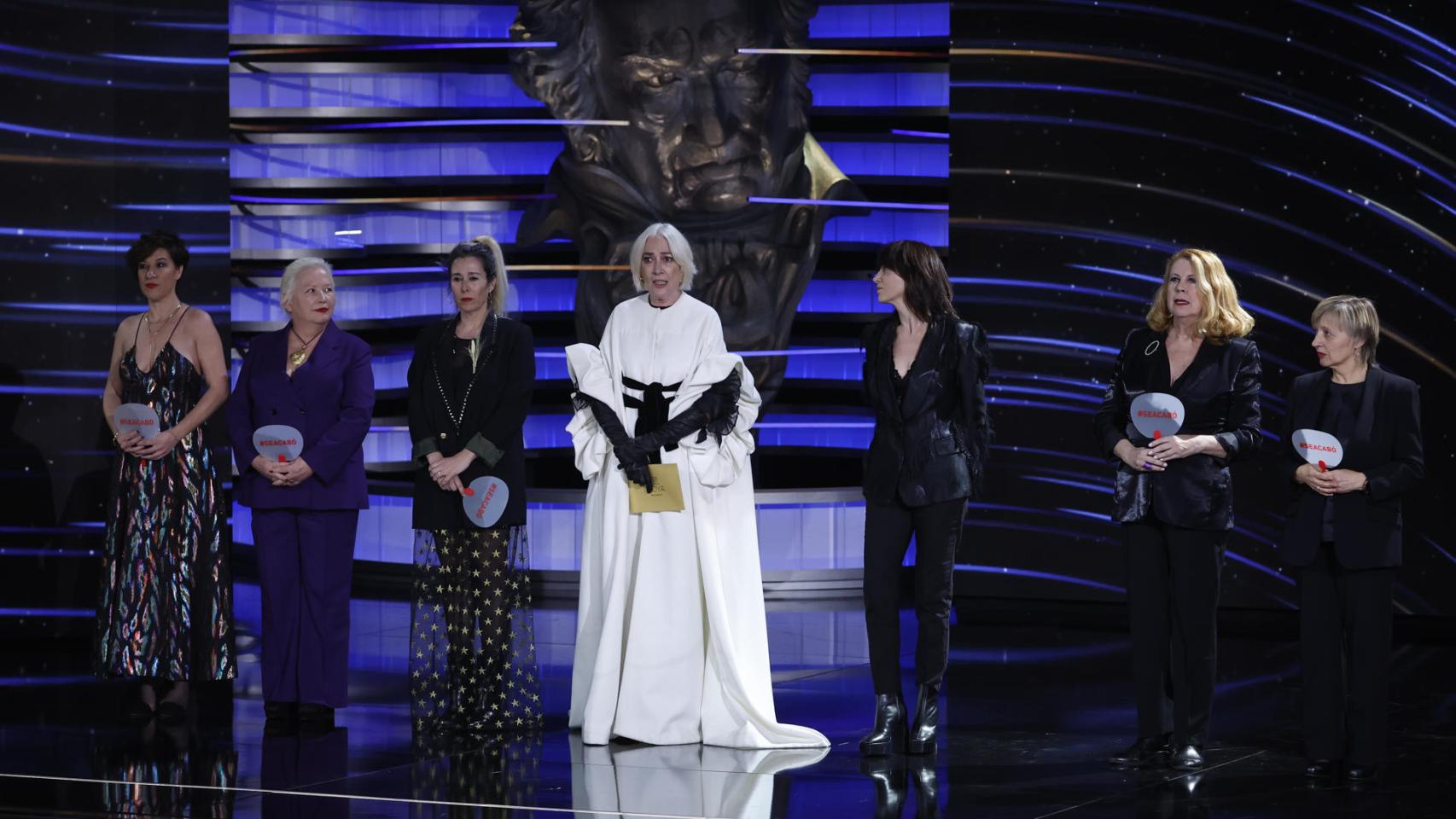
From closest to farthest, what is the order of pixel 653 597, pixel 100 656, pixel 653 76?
pixel 653 597, pixel 100 656, pixel 653 76

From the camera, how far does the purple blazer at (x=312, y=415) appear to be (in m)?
5.39

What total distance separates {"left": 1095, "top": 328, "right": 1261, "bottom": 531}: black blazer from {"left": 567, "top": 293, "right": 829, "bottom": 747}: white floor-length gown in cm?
124

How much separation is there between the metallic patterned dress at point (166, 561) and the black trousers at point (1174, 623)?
10.4ft

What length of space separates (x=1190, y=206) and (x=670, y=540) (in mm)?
3969

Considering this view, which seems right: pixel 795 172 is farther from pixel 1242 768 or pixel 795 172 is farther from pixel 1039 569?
pixel 1242 768

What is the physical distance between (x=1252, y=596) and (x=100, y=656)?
17.6 ft

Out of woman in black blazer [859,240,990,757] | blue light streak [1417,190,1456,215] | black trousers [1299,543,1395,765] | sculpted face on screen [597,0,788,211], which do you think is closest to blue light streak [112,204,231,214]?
sculpted face on screen [597,0,788,211]

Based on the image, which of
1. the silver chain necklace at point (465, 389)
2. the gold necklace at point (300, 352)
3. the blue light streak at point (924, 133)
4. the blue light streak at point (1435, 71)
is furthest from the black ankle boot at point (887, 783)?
the blue light streak at point (1435, 71)

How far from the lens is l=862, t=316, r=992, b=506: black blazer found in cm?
479

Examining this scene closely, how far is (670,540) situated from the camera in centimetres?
513

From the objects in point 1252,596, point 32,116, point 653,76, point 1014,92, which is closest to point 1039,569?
point 1252,596

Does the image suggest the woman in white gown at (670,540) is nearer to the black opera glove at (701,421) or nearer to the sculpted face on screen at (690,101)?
the black opera glove at (701,421)

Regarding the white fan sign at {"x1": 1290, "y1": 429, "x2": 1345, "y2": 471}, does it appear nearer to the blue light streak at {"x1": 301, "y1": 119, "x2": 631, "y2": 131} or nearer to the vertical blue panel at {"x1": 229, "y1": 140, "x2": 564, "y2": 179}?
the blue light streak at {"x1": 301, "y1": 119, "x2": 631, "y2": 131}

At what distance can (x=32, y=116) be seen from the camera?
7238 mm
